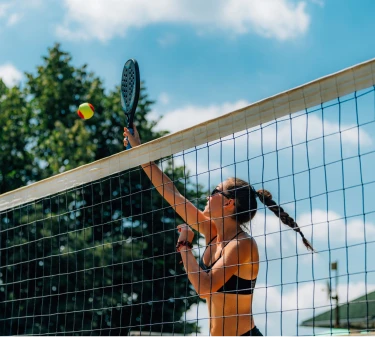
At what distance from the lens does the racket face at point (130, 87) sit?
5.90 metres

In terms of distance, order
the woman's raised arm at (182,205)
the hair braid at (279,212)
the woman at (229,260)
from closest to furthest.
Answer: the woman at (229,260), the hair braid at (279,212), the woman's raised arm at (182,205)

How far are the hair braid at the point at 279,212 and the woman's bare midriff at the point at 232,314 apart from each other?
1.56ft

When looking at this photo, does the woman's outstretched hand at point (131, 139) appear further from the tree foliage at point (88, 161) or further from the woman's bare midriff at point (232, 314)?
the tree foliage at point (88, 161)

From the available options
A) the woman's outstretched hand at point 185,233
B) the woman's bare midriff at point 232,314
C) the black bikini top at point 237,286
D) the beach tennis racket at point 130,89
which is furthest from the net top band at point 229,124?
the woman's bare midriff at point 232,314

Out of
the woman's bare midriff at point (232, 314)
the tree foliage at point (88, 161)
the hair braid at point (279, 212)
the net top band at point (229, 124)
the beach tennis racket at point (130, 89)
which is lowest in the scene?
the woman's bare midriff at point (232, 314)

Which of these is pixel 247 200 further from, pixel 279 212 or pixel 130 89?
pixel 130 89

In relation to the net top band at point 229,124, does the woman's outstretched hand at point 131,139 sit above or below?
above

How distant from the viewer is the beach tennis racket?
5.89 meters

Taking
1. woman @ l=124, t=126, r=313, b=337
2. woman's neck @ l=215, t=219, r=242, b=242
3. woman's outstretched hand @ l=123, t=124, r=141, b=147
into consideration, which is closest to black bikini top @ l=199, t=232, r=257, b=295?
woman @ l=124, t=126, r=313, b=337

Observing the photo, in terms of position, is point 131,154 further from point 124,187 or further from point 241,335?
point 124,187

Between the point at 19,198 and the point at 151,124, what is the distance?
55.9 feet

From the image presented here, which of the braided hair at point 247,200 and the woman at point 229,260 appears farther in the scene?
the braided hair at point 247,200

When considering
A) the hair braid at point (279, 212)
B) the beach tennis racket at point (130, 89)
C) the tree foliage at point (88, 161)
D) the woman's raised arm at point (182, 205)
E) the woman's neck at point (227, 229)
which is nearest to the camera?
the hair braid at point (279, 212)

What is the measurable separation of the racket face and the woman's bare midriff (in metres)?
1.75
